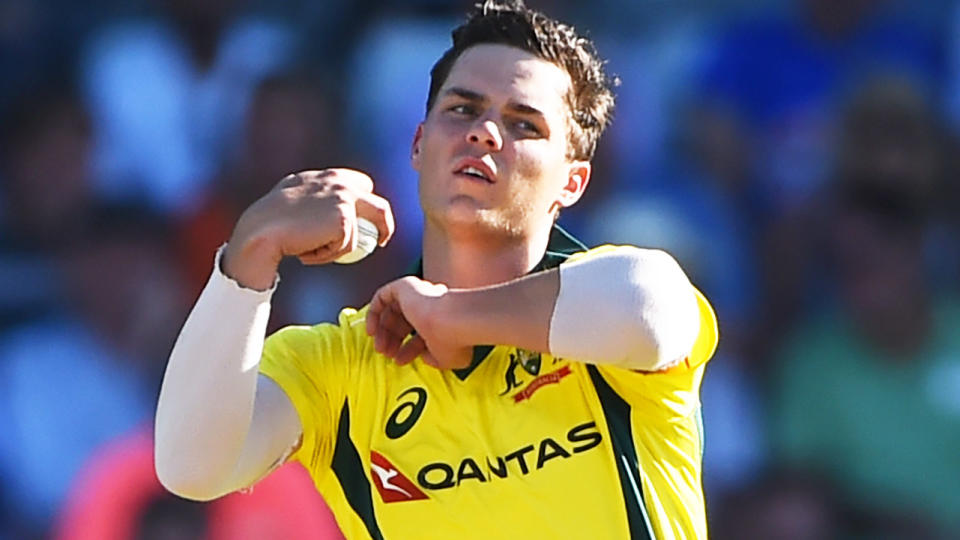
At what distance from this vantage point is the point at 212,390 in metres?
3.54

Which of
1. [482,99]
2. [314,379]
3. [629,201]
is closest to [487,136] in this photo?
[482,99]

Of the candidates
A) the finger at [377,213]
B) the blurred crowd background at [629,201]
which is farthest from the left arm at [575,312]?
the blurred crowd background at [629,201]

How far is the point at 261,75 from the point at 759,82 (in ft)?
6.33

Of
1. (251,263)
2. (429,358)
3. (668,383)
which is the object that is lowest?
(668,383)

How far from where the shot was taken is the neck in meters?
3.90

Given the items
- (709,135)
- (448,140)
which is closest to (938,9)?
(709,135)

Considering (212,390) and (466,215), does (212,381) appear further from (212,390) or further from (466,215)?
(466,215)

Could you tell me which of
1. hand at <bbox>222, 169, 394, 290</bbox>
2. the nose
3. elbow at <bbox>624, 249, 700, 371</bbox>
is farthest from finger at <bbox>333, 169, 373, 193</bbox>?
elbow at <bbox>624, 249, 700, 371</bbox>

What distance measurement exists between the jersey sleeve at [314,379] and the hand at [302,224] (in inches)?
12.7

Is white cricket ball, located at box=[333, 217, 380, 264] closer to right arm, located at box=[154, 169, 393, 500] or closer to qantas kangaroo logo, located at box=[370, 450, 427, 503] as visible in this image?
right arm, located at box=[154, 169, 393, 500]

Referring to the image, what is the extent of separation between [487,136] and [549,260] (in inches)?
13.5

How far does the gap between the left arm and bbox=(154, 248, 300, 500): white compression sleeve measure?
0.26 m

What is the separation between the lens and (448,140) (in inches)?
152

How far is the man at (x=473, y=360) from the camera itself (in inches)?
139
